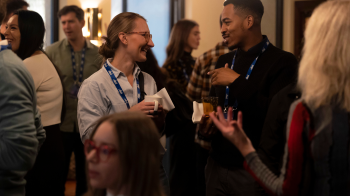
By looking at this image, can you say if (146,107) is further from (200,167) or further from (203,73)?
(200,167)

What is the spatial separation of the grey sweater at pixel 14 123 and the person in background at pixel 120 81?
1.11 ft

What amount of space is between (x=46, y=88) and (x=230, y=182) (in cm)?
147

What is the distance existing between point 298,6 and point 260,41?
2951 mm

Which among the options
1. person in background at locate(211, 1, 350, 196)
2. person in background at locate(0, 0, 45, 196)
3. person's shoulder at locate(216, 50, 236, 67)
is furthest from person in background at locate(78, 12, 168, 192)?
person in background at locate(211, 1, 350, 196)

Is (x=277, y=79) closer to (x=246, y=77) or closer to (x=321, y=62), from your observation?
(x=246, y=77)

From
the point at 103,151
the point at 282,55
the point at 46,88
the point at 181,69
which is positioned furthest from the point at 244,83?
the point at 181,69

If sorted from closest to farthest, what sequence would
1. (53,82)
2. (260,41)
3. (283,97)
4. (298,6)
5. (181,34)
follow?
(283,97), (260,41), (53,82), (181,34), (298,6)

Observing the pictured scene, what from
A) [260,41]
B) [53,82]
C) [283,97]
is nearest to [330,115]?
[283,97]

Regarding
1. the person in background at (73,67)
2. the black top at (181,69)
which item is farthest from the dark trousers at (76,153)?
the black top at (181,69)

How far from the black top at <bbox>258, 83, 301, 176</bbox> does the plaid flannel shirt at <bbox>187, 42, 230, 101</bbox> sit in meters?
2.02

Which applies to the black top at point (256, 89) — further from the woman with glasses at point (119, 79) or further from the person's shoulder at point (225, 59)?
the woman with glasses at point (119, 79)

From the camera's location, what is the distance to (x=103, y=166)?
119 centimetres

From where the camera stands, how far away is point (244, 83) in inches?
73.7

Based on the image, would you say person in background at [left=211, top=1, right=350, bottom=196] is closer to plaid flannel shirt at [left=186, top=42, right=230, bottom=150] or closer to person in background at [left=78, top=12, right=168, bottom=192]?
person in background at [left=78, top=12, right=168, bottom=192]
